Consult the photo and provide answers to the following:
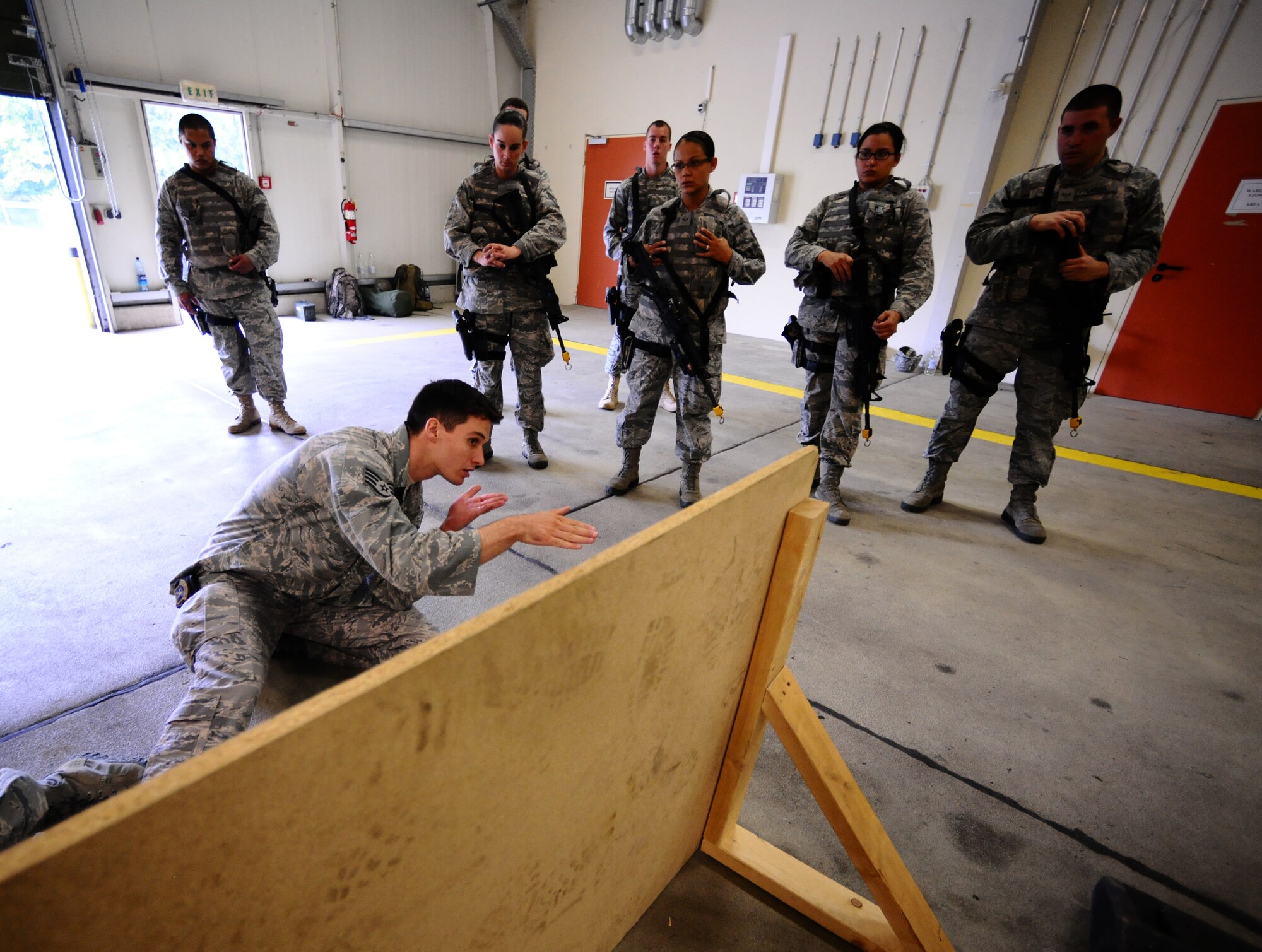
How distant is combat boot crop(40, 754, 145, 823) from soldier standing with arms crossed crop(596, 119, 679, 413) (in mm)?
2290

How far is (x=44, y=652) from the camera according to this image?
163 centimetres

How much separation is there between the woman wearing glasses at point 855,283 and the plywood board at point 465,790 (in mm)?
1835

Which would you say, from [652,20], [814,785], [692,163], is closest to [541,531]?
[814,785]

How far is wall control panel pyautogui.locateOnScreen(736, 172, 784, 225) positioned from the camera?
6.24 meters

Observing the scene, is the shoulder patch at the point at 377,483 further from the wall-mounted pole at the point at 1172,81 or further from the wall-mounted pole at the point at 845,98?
the wall-mounted pole at the point at 1172,81

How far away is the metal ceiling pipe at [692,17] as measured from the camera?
625cm

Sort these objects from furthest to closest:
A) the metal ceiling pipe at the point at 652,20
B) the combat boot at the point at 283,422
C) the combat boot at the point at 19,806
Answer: the metal ceiling pipe at the point at 652,20, the combat boot at the point at 283,422, the combat boot at the point at 19,806

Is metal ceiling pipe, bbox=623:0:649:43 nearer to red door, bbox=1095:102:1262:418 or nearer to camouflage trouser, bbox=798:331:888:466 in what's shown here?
red door, bbox=1095:102:1262:418

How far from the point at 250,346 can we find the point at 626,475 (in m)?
2.12

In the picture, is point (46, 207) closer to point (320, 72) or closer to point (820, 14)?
point (320, 72)

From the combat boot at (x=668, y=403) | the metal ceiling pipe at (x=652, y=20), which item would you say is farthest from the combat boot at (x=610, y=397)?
the metal ceiling pipe at (x=652, y=20)

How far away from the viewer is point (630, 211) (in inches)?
124

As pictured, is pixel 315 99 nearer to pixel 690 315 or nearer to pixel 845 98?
pixel 845 98

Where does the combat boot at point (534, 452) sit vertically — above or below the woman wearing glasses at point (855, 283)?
below
